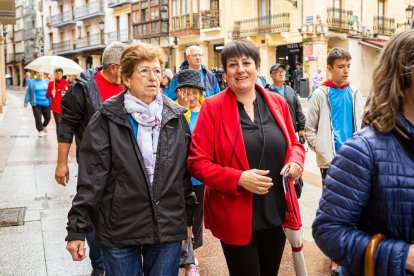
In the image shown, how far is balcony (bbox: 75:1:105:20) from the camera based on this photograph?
4612 centimetres

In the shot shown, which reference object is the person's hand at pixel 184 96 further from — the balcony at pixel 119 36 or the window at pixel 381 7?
the balcony at pixel 119 36

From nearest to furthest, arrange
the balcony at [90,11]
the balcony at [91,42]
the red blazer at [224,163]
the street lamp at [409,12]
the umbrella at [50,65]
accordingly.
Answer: the red blazer at [224,163], the umbrella at [50,65], the street lamp at [409,12], the balcony at [90,11], the balcony at [91,42]

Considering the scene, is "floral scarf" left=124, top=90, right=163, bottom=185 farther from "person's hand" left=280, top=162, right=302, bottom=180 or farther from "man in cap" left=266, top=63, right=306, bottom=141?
"man in cap" left=266, top=63, right=306, bottom=141

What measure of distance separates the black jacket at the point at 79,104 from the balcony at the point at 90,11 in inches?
1746

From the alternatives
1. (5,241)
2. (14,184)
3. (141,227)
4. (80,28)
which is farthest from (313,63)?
(80,28)

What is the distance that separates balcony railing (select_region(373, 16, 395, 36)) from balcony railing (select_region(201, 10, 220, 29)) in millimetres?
9598

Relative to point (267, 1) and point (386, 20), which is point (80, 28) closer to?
point (267, 1)

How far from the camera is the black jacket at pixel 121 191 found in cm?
253

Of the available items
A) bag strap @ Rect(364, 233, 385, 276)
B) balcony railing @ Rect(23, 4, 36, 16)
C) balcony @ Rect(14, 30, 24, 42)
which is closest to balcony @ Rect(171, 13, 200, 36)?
bag strap @ Rect(364, 233, 385, 276)

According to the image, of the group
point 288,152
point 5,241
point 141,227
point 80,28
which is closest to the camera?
point 141,227

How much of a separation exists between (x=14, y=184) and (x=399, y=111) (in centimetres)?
669

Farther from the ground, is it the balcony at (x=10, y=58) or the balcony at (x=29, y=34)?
the balcony at (x=29, y=34)

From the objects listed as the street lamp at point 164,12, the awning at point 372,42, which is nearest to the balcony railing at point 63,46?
the street lamp at point 164,12

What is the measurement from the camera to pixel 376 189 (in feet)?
5.55
